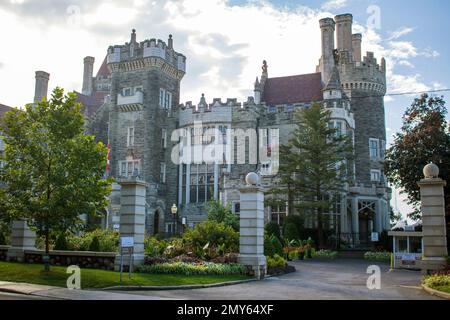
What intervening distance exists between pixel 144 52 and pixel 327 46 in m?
17.6

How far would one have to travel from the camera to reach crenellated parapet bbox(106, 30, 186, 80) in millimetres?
43219

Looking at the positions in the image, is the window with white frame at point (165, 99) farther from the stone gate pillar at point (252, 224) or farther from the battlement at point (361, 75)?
the stone gate pillar at point (252, 224)

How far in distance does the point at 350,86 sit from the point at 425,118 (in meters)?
16.8

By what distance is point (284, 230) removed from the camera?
33000 mm

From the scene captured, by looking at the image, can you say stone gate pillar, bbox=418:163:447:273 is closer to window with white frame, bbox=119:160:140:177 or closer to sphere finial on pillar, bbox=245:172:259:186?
sphere finial on pillar, bbox=245:172:259:186

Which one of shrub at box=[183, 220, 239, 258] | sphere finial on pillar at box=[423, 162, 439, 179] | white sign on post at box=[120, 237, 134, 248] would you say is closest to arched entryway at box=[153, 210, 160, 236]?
shrub at box=[183, 220, 239, 258]

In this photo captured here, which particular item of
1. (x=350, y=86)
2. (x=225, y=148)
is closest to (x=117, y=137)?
(x=225, y=148)

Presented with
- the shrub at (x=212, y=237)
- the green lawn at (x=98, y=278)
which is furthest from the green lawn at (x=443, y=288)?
the shrub at (x=212, y=237)

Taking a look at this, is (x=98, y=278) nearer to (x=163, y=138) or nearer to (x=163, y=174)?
(x=163, y=174)

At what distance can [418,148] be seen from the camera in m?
27.5

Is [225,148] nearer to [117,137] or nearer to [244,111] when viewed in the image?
[244,111]

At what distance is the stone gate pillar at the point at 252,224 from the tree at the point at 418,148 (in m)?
12.0

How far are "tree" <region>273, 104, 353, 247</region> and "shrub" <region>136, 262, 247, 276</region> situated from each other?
1606 cm
